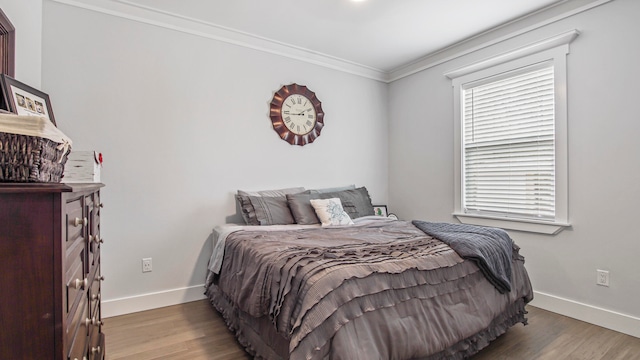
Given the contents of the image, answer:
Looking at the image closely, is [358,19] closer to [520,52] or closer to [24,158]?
[520,52]

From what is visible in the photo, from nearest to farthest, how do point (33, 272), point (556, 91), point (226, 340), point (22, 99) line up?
1. point (33, 272)
2. point (22, 99)
3. point (226, 340)
4. point (556, 91)

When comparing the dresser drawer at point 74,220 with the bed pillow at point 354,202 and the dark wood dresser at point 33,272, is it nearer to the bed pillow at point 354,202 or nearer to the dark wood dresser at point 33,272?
the dark wood dresser at point 33,272

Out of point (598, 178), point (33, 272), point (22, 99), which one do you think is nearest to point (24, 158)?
point (33, 272)

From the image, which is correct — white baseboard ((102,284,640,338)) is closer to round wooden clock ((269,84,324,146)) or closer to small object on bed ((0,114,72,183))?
round wooden clock ((269,84,324,146))

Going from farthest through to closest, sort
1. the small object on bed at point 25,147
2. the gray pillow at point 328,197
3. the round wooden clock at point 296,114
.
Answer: the round wooden clock at point 296,114 → the gray pillow at point 328,197 → the small object on bed at point 25,147

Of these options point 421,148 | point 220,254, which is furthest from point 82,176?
point 421,148

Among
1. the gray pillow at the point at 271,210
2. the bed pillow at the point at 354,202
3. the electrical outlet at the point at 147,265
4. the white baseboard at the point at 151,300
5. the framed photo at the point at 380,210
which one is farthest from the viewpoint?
the framed photo at the point at 380,210

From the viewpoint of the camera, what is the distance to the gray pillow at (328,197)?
3053mm

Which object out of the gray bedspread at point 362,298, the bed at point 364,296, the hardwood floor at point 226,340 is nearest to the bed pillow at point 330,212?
the bed at point 364,296

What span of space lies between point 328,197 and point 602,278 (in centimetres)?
230

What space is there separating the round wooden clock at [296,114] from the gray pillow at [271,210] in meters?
0.79

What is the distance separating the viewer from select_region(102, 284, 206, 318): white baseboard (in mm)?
2607

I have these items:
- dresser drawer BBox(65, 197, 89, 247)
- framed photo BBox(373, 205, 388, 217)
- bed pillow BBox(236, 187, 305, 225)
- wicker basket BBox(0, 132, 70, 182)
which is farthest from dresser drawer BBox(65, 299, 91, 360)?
framed photo BBox(373, 205, 388, 217)

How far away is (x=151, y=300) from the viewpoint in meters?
2.77
